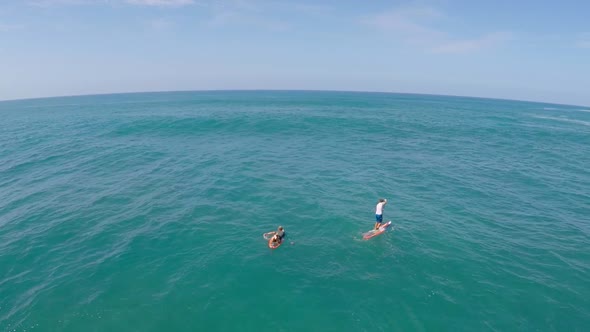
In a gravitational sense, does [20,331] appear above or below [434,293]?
below

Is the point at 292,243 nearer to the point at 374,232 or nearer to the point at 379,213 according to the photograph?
the point at 374,232

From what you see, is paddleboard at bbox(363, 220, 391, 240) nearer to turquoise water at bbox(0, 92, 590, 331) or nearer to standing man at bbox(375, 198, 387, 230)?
standing man at bbox(375, 198, 387, 230)

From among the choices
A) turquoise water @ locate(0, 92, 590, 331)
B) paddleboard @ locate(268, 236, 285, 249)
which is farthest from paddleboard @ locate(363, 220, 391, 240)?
paddleboard @ locate(268, 236, 285, 249)

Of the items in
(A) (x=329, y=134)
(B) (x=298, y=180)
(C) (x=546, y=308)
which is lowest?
(C) (x=546, y=308)

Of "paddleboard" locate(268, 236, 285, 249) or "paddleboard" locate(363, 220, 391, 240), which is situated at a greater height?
"paddleboard" locate(363, 220, 391, 240)

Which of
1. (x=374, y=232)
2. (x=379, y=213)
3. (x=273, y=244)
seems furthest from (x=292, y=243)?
(x=379, y=213)

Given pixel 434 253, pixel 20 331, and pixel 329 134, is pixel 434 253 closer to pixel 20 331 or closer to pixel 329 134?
pixel 20 331

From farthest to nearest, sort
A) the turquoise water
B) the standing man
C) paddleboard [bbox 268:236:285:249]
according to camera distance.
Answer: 1. the standing man
2. paddleboard [bbox 268:236:285:249]
3. the turquoise water

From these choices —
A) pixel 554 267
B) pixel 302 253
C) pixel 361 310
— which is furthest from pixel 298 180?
pixel 554 267

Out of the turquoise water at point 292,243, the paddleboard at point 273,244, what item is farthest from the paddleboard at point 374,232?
the paddleboard at point 273,244
